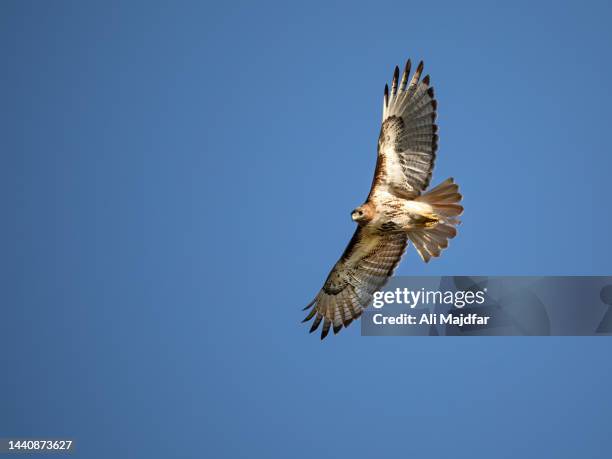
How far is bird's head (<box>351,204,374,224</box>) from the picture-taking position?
11797 mm

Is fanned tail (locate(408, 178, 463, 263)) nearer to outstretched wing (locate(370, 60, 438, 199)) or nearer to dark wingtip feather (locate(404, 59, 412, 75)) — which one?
outstretched wing (locate(370, 60, 438, 199))

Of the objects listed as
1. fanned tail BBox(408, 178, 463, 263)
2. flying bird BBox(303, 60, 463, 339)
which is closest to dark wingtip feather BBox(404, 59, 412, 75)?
flying bird BBox(303, 60, 463, 339)

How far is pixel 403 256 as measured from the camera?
12.7 metres

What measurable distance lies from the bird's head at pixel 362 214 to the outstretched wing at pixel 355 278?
19.3 inches

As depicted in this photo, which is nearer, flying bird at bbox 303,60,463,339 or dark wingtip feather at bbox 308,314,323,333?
flying bird at bbox 303,60,463,339

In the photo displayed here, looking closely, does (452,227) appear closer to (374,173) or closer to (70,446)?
(374,173)

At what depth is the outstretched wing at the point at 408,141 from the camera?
11.9 m

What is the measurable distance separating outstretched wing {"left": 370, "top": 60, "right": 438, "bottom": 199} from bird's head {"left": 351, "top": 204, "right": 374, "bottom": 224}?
0.29 meters

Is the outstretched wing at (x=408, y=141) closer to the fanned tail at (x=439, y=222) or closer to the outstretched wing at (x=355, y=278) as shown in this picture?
the fanned tail at (x=439, y=222)

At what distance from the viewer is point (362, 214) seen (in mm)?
11836

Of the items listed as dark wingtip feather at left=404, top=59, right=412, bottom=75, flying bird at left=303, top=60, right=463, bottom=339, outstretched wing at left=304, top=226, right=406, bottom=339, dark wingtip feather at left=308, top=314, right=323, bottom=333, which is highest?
dark wingtip feather at left=404, top=59, right=412, bottom=75

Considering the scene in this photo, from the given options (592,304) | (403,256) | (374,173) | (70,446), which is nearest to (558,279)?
(592,304)

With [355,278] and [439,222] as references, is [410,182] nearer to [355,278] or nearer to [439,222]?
[439,222]

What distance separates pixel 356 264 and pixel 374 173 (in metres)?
1.33
